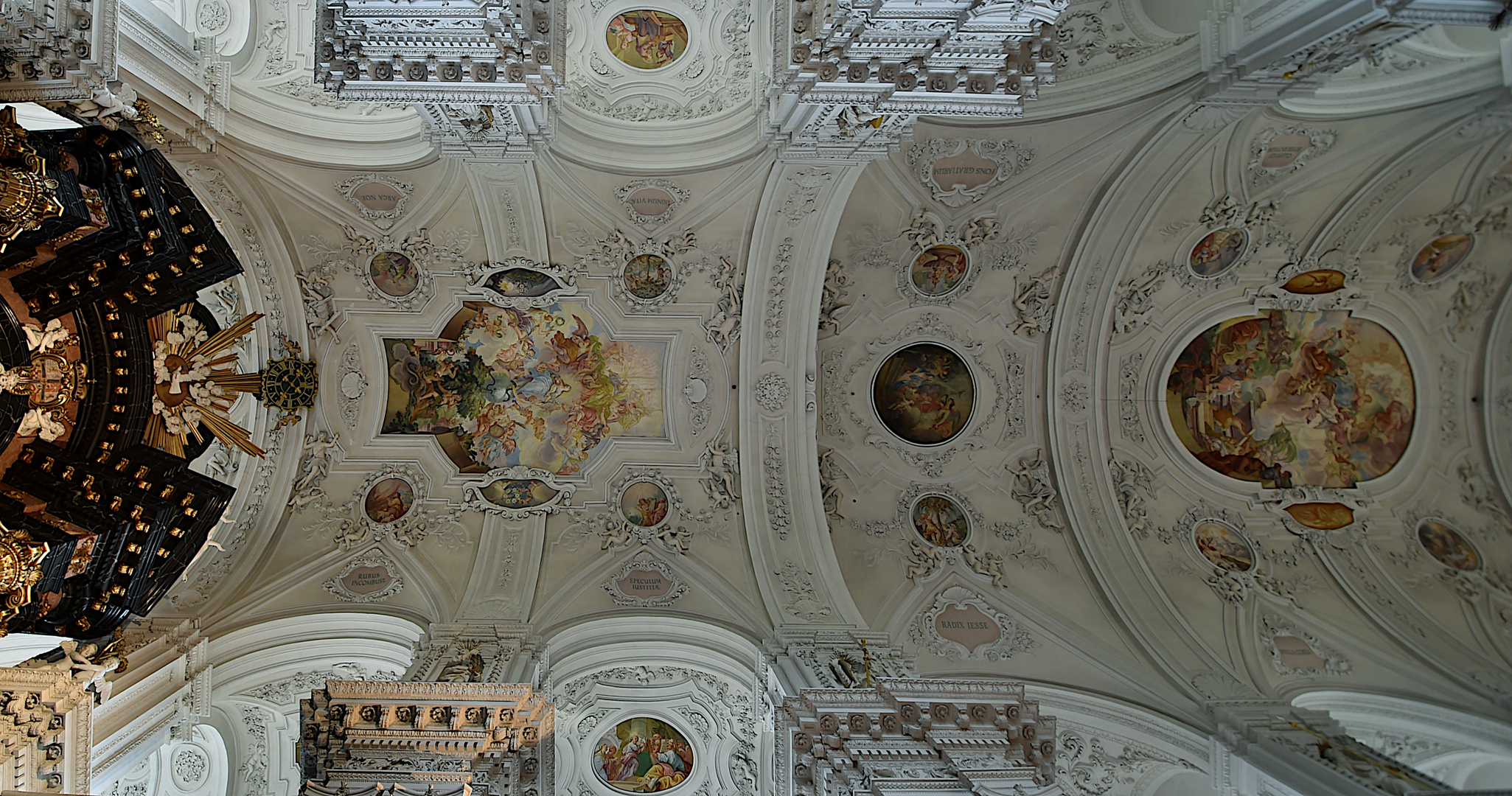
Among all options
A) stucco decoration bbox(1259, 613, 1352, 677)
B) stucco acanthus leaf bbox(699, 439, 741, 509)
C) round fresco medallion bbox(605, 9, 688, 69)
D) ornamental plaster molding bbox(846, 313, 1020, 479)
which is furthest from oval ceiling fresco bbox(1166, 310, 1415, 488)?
round fresco medallion bbox(605, 9, 688, 69)

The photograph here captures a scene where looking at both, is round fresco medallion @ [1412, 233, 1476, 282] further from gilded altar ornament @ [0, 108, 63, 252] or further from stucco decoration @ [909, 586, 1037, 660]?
gilded altar ornament @ [0, 108, 63, 252]

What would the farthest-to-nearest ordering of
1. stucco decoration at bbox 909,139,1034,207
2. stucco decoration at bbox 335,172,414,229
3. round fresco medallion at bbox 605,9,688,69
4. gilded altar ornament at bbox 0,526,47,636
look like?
stucco decoration at bbox 335,172,414,229 → stucco decoration at bbox 909,139,1034,207 → round fresco medallion at bbox 605,9,688,69 → gilded altar ornament at bbox 0,526,47,636

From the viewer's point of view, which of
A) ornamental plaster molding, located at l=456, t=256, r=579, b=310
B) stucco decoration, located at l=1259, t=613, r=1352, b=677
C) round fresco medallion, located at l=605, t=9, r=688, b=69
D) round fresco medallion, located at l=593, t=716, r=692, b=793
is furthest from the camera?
ornamental plaster molding, located at l=456, t=256, r=579, b=310

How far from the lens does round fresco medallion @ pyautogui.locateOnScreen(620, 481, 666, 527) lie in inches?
496

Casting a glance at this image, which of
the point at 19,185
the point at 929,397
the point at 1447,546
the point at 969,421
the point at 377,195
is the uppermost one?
the point at 377,195

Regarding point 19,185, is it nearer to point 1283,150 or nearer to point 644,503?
point 644,503

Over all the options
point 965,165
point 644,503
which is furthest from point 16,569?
point 965,165

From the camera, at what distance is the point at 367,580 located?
11.8m

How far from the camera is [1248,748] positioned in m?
8.89

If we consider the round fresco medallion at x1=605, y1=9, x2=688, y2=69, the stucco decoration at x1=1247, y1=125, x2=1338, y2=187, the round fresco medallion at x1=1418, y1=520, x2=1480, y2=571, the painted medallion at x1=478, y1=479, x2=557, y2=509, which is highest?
the round fresco medallion at x1=605, y1=9, x2=688, y2=69

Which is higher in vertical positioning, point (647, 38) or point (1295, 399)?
point (647, 38)

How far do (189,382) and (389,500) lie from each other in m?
3.36

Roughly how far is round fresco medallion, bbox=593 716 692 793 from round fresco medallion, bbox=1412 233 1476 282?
516 inches

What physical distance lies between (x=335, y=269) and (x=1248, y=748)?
14.8 meters
